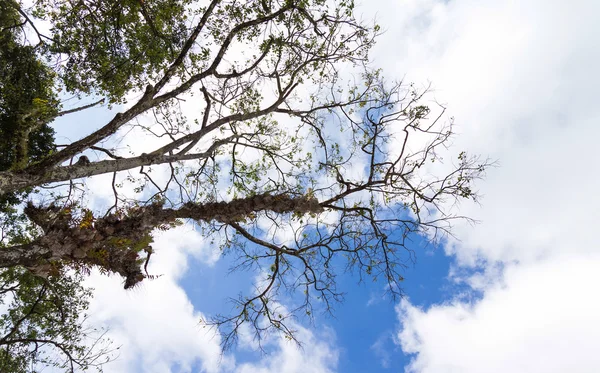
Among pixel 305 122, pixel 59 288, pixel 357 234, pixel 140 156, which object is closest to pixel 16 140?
pixel 59 288

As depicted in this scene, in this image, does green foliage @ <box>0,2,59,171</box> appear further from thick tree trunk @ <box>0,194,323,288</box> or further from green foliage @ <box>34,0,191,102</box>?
thick tree trunk @ <box>0,194,323,288</box>

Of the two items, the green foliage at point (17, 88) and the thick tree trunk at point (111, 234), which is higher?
the green foliage at point (17, 88)

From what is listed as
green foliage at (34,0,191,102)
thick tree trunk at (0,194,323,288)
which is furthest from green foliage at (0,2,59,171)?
thick tree trunk at (0,194,323,288)

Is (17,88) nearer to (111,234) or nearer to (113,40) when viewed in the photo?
(113,40)

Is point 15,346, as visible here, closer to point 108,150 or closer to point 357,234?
point 108,150

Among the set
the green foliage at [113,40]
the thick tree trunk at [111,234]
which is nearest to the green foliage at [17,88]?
the green foliage at [113,40]

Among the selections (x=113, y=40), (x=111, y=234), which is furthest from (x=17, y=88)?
(x=111, y=234)

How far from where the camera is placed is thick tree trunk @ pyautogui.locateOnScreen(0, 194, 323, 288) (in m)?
5.62

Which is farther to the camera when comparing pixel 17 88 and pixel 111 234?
pixel 17 88

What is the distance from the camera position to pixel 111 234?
19.8 feet

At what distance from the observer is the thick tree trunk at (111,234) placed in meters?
5.62

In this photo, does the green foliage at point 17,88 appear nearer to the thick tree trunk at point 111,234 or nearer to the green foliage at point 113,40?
the green foliage at point 113,40

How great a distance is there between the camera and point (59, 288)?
10398 mm

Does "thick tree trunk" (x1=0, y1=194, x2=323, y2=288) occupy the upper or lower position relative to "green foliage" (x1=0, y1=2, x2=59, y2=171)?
lower
